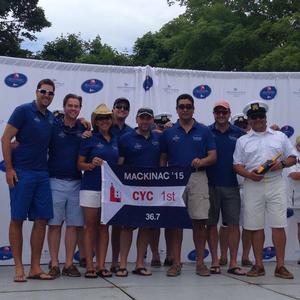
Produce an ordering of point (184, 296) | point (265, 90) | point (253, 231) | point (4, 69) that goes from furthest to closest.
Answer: point (265, 90) < point (4, 69) < point (253, 231) < point (184, 296)

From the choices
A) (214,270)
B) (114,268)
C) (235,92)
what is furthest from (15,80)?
(214,270)

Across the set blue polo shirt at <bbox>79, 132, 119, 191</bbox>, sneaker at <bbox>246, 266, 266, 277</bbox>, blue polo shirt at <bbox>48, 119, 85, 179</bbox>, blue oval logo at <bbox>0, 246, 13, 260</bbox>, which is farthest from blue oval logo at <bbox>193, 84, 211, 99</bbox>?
blue oval logo at <bbox>0, 246, 13, 260</bbox>

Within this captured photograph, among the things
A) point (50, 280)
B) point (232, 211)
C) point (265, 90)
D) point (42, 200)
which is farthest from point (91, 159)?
point (265, 90)

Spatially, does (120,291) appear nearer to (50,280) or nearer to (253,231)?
(50,280)

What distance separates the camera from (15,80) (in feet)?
26.7

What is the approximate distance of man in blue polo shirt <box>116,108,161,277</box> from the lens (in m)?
7.27

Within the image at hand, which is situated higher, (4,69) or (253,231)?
(4,69)

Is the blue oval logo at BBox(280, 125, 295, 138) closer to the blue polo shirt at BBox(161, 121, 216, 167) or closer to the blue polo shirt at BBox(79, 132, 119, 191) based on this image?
the blue polo shirt at BBox(161, 121, 216, 167)

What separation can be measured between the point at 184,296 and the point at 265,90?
399cm

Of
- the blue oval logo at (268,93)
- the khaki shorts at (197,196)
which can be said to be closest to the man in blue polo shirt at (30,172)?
the khaki shorts at (197,196)

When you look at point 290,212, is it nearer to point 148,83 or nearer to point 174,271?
point 174,271

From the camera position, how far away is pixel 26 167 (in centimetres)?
679

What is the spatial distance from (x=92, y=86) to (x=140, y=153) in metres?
1.66

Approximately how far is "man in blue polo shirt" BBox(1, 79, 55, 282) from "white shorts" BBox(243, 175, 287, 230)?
96.6 inches
